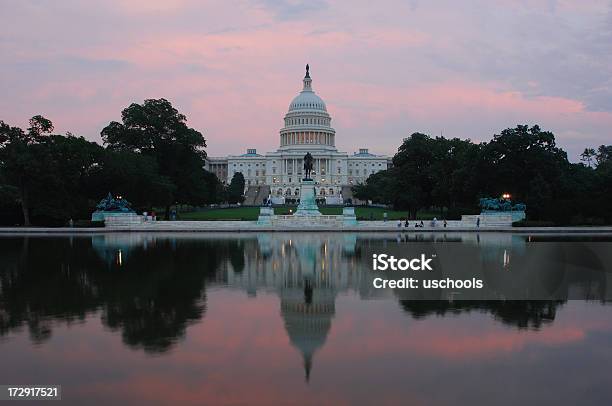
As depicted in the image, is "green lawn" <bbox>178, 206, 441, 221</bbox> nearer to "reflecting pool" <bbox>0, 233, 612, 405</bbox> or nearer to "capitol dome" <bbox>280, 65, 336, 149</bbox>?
"reflecting pool" <bbox>0, 233, 612, 405</bbox>

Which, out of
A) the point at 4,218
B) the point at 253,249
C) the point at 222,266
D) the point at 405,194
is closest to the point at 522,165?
the point at 405,194

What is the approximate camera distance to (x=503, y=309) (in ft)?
46.8

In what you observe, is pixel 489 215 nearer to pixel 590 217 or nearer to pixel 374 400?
pixel 590 217

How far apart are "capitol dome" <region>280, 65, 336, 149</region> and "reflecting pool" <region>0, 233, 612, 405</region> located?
147739mm

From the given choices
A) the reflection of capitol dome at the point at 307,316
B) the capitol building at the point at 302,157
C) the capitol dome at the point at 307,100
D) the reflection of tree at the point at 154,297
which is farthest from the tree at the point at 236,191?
the reflection of capitol dome at the point at 307,316

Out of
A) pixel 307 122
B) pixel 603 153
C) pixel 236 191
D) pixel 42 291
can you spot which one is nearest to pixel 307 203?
pixel 42 291

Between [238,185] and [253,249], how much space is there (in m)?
108

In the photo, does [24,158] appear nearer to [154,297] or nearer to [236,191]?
[154,297]

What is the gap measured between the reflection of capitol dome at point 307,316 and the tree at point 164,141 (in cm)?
4809

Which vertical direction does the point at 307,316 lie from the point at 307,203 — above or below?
below

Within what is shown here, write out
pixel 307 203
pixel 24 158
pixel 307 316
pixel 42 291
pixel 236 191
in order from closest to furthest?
pixel 307 316, pixel 42 291, pixel 24 158, pixel 307 203, pixel 236 191

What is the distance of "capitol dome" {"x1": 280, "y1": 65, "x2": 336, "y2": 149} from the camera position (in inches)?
6619

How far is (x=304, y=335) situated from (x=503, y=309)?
16.9 ft

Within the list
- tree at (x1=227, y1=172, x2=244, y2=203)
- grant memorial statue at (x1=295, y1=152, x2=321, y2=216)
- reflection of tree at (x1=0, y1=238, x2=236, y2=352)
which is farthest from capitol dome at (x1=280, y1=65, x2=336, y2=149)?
reflection of tree at (x1=0, y1=238, x2=236, y2=352)
